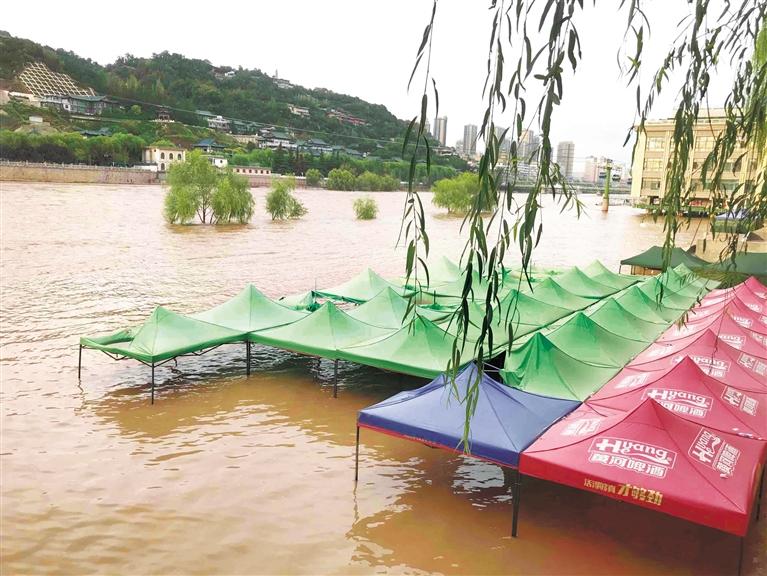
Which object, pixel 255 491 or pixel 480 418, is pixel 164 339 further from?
pixel 480 418

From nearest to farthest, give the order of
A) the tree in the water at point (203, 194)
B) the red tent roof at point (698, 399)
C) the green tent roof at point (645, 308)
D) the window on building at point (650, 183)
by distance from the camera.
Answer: the red tent roof at point (698, 399)
the green tent roof at point (645, 308)
the tree in the water at point (203, 194)
the window on building at point (650, 183)

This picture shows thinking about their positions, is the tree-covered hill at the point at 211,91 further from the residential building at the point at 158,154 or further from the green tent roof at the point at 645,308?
the green tent roof at the point at 645,308

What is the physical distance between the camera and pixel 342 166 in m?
110

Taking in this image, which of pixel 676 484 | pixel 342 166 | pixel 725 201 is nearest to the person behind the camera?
pixel 725 201

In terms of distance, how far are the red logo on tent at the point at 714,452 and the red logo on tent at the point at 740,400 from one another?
68.6 inches

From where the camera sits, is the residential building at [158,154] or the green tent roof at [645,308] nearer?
the green tent roof at [645,308]

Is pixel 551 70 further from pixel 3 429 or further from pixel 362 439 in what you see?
pixel 3 429

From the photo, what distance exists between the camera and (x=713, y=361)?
31.5 feet

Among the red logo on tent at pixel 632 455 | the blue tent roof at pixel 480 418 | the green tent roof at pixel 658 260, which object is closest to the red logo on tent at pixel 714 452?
the red logo on tent at pixel 632 455

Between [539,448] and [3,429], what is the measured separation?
9.16 m

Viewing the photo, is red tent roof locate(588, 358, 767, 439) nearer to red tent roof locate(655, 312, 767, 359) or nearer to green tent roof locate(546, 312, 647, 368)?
green tent roof locate(546, 312, 647, 368)

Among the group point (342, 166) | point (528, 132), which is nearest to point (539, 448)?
point (528, 132)

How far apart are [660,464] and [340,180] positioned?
97.5 metres

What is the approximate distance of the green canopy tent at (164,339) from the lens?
11672mm
